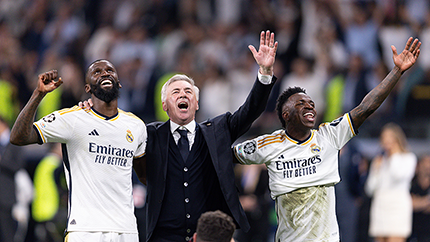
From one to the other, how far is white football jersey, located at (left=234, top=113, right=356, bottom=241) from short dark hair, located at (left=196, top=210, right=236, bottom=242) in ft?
4.40

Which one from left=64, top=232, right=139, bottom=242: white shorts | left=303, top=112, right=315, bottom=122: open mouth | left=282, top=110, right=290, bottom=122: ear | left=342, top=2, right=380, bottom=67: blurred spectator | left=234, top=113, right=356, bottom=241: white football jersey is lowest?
left=64, top=232, right=139, bottom=242: white shorts

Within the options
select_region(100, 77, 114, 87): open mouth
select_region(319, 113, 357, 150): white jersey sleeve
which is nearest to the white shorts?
select_region(100, 77, 114, 87): open mouth

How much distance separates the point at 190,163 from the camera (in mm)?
5246

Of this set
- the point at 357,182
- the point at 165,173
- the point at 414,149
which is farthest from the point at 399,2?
the point at 165,173

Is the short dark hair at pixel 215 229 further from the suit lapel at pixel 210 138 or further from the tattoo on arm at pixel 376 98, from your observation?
the tattoo on arm at pixel 376 98

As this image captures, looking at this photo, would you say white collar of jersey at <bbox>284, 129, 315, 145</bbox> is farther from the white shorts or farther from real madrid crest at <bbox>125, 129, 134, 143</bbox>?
the white shorts

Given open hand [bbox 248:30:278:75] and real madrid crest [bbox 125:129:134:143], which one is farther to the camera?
open hand [bbox 248:30:278:75]

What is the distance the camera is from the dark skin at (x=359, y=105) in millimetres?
5266

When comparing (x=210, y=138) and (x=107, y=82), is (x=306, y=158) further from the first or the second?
(x=107, y=82)

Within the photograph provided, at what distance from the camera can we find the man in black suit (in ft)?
16.9

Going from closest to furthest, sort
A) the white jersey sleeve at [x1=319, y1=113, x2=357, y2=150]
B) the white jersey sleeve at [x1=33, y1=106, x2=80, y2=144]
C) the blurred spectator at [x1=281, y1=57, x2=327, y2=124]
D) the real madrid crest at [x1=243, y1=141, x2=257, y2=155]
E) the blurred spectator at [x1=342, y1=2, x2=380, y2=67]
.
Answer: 1. the white jersey sleeve at [x1=33, y1=106, x2=80, y2=144]
2. the white jersey sleeve at [x1=319, y1=113, x2=357, y2=150]
3. the real madrid crest at [x1=243, y1=141, x2=257, y2=155]
4. the blurred spectator at [x1=281, y1=57, x2=327, y2=124]
5. the blurred spectator at [x1=342, y1=2, x2=380, y2=67]

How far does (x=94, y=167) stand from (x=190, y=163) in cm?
91

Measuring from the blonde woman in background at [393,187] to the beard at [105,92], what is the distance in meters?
6.23

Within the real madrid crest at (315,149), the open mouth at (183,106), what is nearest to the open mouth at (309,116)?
the real madrid crest at (315,149)
